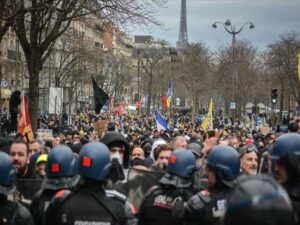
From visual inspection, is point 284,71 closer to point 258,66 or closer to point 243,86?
point 243,86

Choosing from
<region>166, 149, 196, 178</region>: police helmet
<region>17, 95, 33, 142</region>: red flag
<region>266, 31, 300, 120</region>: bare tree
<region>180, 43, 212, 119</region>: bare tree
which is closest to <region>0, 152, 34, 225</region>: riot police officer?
<region>166, 149, 196, 178</region>: police helmet

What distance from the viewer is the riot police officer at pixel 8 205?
460 centimetres

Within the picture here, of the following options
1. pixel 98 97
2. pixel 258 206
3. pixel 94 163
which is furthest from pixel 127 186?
pixel 98 97

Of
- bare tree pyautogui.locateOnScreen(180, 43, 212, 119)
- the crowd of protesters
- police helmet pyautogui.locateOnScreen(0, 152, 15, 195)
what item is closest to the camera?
the crowd of protesters

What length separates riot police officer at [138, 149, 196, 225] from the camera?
5.20m

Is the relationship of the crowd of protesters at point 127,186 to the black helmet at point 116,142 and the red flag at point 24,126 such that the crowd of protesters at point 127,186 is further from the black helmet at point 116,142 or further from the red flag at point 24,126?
the red flag at point 24,126

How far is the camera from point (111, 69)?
8200cm

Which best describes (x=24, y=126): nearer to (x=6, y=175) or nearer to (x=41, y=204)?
(x=41, y=204)

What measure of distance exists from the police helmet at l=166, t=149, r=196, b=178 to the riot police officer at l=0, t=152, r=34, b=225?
1.27 m

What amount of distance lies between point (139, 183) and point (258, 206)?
3.16 metres

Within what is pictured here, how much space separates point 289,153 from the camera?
447cm

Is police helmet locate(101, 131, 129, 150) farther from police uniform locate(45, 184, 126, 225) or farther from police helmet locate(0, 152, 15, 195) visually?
police uniform locate(45, 184, 126, 225)

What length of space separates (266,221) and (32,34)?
17.0m

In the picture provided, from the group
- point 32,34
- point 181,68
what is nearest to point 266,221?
point 32,34
